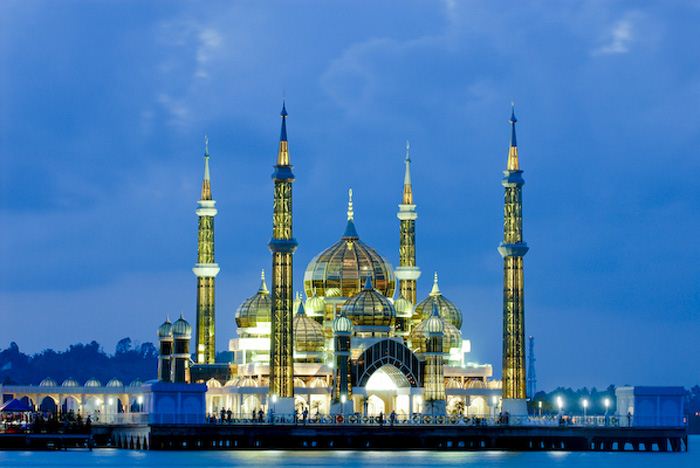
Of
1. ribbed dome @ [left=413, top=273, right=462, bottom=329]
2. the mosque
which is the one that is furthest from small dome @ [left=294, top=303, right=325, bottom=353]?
ribbed dome @ [left=413, top=273, right=462, bottom=329]

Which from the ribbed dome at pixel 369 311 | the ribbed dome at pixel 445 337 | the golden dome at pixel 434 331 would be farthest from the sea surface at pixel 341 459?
the ribbed dome at pixel 445 337

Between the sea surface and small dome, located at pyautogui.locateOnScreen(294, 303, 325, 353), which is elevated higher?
small dome, located at pyautogui.locateOnScreen(294, 303, 325, 353)

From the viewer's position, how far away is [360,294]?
348ft

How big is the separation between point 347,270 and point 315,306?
253cm

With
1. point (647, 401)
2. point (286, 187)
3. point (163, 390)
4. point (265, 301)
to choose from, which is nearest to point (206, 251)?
point (265, 301)

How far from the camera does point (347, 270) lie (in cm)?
11031

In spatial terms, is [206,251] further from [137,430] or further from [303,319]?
[137,430]

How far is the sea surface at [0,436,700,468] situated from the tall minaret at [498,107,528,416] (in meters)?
4.70

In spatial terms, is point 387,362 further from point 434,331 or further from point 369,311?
point 369,311

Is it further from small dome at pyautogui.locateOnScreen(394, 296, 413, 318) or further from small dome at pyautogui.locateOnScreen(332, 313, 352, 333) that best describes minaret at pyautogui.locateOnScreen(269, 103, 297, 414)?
small dome at pyautogui.locateOnScreen(394, 296, 413, 318)

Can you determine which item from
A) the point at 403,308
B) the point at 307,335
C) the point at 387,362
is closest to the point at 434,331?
the point at 387,362

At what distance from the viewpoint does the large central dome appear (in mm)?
110312

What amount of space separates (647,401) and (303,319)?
19250 mm

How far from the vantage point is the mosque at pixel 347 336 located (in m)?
102
